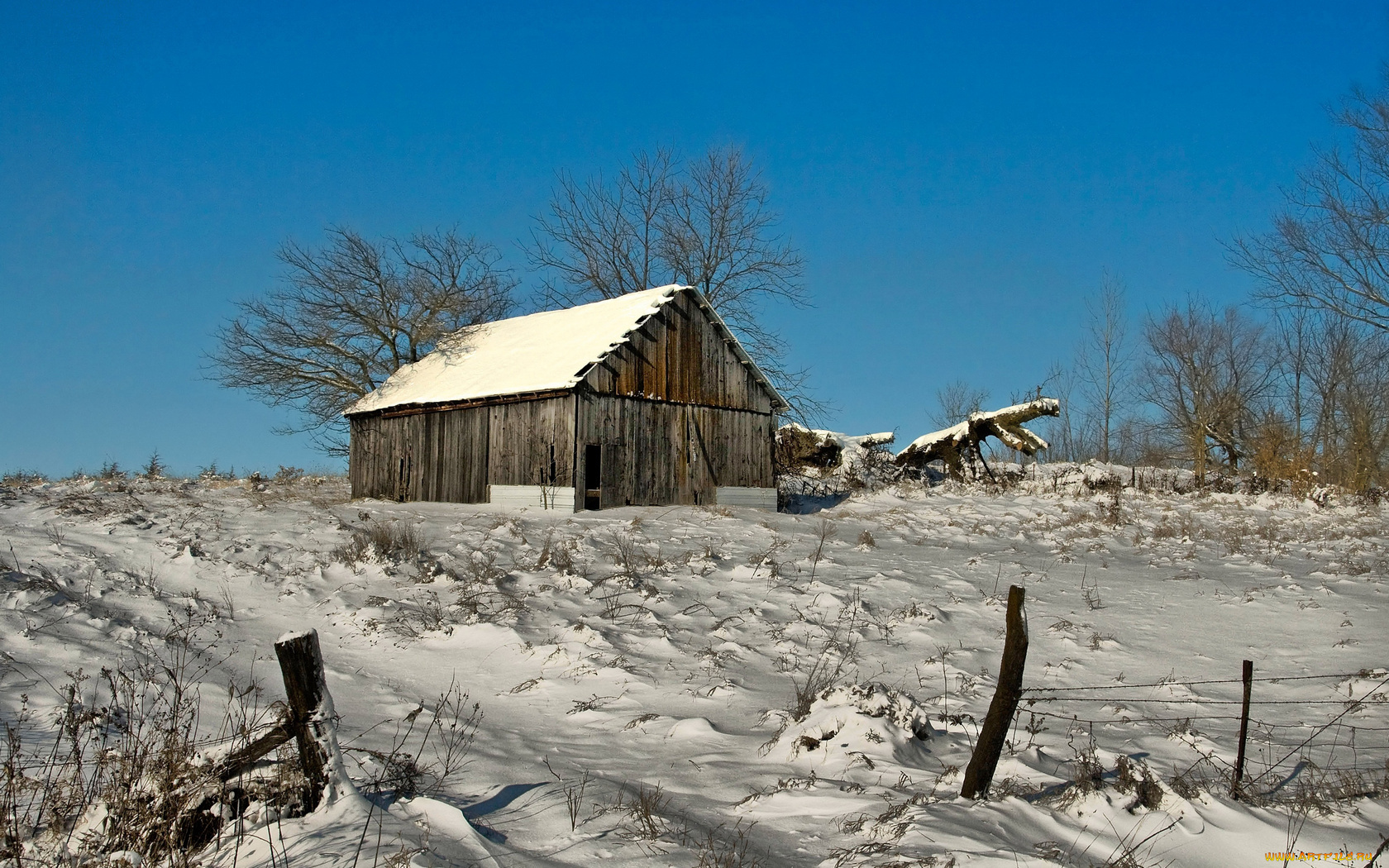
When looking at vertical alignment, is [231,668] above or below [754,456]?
below

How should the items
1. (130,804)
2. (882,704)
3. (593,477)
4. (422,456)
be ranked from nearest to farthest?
(130,804)
(882,704)
(593,477)
(422,456)

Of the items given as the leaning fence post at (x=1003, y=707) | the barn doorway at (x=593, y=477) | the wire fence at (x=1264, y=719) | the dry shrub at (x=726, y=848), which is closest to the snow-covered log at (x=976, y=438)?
the barn doorway at (x=593, y=477)

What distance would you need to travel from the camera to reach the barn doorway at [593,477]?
19734mm

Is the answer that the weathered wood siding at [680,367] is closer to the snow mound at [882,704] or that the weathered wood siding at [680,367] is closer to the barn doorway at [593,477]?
the barn doorway at [593,477]

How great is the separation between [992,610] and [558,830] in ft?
25.4

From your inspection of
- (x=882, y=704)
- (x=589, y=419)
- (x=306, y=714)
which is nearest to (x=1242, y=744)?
(x=882, y=704)

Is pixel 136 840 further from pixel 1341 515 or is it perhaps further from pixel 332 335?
pixel 332 335

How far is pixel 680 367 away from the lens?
22.0 metres

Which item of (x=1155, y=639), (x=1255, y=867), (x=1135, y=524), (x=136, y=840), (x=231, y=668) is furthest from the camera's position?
(x=1135, y=524)

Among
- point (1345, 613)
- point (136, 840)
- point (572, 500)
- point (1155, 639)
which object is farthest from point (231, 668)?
point (1345, 613)

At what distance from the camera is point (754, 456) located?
24.0m

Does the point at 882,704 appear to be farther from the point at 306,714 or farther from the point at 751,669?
the point at 306,714

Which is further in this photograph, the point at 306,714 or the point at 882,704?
the point at 882,704

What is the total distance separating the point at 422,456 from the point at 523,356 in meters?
3.79
